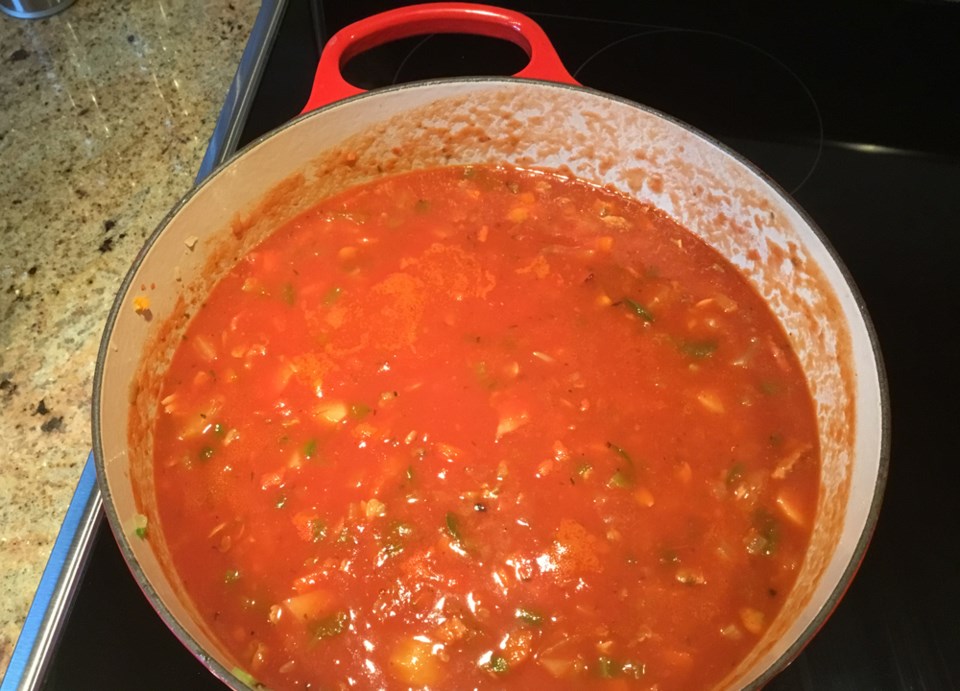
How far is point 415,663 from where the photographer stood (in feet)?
5.10

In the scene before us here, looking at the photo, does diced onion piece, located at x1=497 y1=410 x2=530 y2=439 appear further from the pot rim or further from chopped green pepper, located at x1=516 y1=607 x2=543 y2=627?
the pot rim

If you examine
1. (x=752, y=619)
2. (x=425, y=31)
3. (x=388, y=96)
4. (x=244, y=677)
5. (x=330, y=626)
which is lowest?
(x=752, y=619)

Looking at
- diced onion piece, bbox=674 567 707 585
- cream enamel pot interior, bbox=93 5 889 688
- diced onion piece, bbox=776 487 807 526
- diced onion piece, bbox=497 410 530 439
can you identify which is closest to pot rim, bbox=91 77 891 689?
cream enamel pot interior, bbox=93 5 889 688

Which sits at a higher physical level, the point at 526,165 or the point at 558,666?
the point at 526,165

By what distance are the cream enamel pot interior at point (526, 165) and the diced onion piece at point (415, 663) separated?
31 centimetres

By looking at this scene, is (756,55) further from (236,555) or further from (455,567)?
(236,555)

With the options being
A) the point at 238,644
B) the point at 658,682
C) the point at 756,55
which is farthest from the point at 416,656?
the point at 756,55

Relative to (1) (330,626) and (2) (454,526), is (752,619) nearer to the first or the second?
(2) (454,526)

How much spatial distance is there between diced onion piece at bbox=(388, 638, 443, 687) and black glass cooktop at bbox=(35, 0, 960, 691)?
0.34m

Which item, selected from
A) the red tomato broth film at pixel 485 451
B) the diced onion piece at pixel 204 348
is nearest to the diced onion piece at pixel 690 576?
the red tomato broth film at pixel 485 451

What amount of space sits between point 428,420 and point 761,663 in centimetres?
77

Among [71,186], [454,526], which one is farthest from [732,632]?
[71,186]

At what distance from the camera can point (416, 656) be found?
61.4 inches

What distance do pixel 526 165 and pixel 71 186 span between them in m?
1.16
